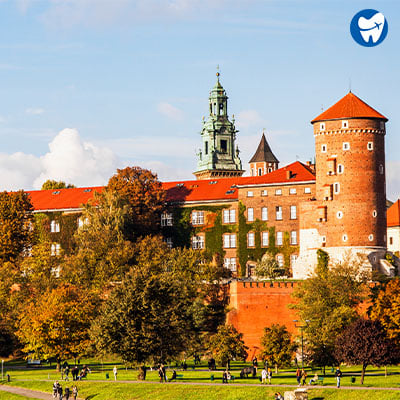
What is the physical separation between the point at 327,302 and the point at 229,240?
79.5ft

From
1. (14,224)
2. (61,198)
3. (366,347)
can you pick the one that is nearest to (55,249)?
(14,224)

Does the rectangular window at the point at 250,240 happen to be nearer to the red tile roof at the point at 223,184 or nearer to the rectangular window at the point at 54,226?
the red tile roof at the point at 223,184

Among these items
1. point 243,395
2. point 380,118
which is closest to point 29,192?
point 380,118

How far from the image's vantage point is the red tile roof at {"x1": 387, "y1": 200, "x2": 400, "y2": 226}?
13288 cm

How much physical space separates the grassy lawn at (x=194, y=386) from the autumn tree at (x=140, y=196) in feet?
86.0

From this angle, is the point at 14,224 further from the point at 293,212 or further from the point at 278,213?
the point at 293,212

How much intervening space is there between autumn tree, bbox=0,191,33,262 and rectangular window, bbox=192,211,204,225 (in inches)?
688

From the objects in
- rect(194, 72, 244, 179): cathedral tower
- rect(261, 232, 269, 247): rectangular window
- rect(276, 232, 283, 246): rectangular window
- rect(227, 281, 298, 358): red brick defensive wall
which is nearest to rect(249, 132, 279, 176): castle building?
rect(194, 72, 244, 179): cathedral tower

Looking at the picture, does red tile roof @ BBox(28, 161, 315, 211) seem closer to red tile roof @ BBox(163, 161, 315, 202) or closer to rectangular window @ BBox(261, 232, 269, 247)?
red tile roof @ BBox(163, 161, 315, 202)

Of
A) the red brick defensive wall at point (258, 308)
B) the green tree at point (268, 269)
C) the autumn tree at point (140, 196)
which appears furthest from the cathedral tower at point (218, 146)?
the red brick defensive wall at point (258, 308)

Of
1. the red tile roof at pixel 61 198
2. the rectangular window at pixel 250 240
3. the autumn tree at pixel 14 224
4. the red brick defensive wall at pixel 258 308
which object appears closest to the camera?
the red brick defensive wall at pixel 258 308

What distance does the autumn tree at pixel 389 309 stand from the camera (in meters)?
81.9

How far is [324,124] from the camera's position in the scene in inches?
4124

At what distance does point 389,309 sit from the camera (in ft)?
275
